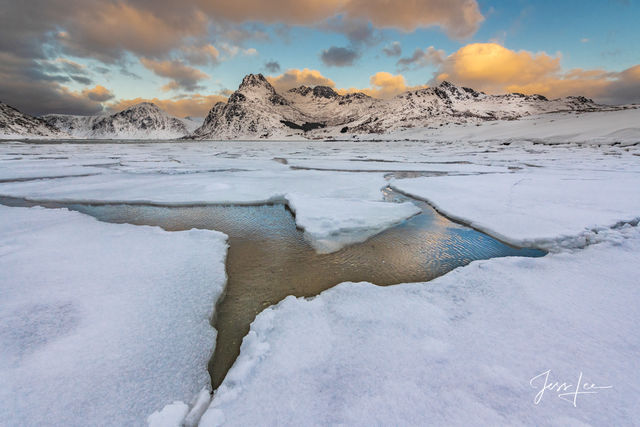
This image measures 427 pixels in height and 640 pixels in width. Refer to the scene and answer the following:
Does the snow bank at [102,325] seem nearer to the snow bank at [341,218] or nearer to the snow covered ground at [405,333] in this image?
the snow covered ground at [405,333]

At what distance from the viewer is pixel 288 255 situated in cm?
375

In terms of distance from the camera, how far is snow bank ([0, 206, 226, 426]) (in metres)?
1.55

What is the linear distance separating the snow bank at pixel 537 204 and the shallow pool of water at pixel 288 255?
26 cm

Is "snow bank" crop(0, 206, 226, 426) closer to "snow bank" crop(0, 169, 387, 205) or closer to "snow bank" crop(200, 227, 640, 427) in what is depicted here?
"snow bank" crop(200, 227, 640, 427)

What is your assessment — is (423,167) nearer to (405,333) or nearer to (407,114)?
(405,333)

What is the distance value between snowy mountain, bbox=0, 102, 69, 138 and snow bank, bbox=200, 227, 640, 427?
18482 centimetres

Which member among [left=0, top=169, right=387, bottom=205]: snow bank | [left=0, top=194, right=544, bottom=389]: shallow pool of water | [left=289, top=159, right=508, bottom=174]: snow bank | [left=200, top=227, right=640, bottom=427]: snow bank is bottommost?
[left=0, top=194, right=544, bottom=389]: shallow pool of water

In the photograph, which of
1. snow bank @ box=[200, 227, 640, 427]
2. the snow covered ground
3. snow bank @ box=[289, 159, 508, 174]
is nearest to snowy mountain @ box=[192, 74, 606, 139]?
snow bank @ box=[289, 159, 508, 174]

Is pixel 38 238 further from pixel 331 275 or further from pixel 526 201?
pixel 526 201

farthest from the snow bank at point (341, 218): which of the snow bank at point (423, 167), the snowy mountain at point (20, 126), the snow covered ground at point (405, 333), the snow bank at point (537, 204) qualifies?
the snowy mountain at point (20, 126)

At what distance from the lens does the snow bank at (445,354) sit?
143cm

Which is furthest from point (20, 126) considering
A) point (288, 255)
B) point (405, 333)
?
point (405, 333)

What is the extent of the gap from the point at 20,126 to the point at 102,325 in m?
207

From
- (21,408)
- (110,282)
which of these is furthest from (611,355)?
(110,282)
